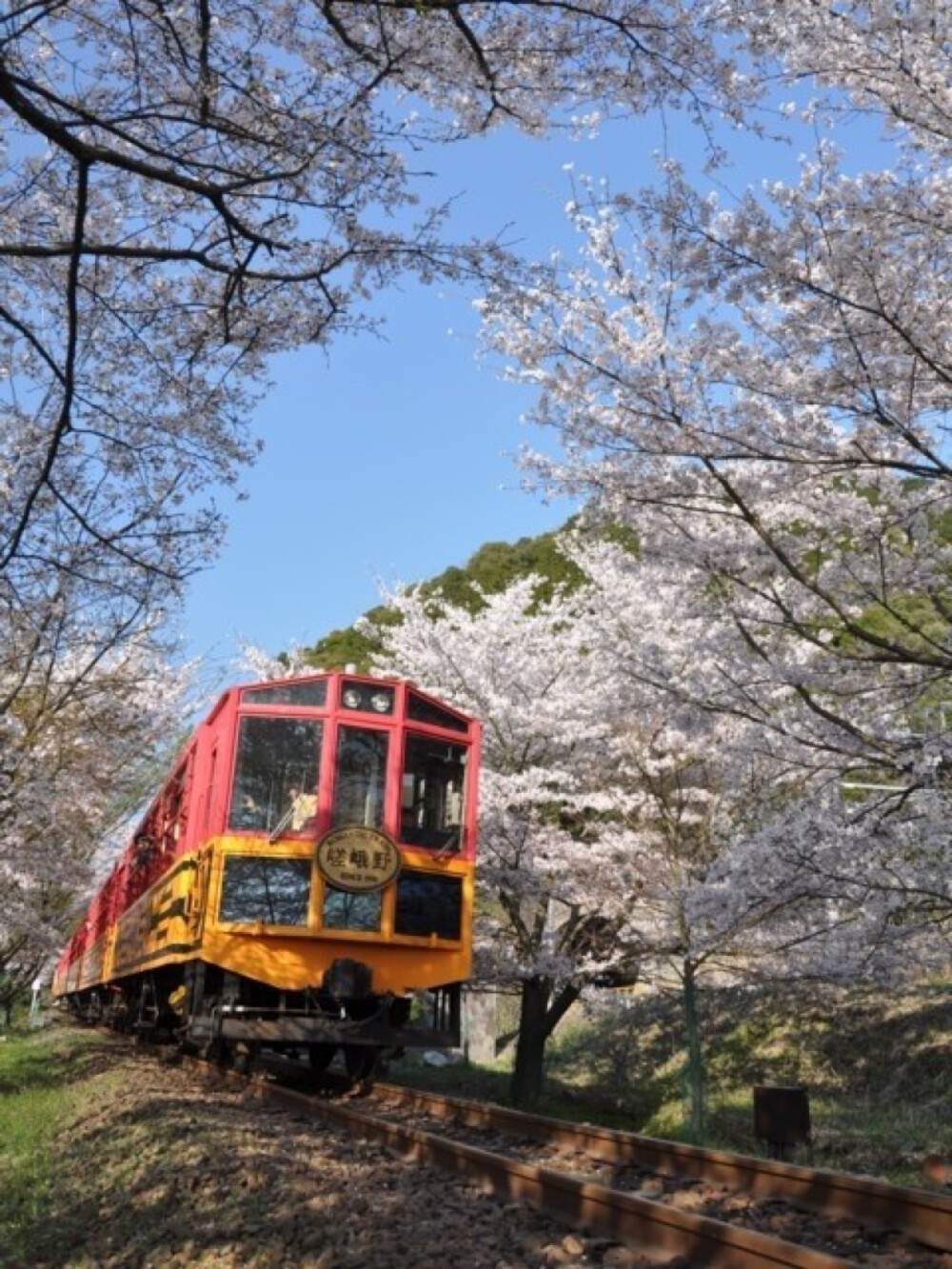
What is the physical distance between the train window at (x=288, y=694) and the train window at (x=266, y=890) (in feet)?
4.07

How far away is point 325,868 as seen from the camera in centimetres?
830

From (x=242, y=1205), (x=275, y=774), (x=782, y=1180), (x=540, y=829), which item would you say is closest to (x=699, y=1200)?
(x=782, y=1180)

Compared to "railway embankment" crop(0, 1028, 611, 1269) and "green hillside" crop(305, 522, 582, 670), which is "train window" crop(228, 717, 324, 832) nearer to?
"railway embankment" crop(0, 1028, 611, 1269)

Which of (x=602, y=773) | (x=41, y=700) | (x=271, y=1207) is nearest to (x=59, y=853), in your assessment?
(x=41, y=700)

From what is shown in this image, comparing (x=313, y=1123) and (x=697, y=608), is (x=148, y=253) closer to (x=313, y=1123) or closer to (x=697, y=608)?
(x=697, y=608)

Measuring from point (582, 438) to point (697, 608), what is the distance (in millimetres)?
1419

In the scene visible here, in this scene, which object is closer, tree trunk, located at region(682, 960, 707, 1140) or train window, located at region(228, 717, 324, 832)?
train window, located at region(228, 717, 324, 832)

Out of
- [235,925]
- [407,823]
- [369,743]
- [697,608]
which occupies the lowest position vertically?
Result: [235,925]

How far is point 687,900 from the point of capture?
9.16 m

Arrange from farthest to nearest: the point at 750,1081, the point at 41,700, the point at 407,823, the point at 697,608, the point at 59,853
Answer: the point at 59,853 → the point at 750,1081 → the point at 41,700 → the point at 407,823 → the point at 697,608

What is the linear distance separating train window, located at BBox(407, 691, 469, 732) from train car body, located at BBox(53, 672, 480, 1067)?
11 millimetres

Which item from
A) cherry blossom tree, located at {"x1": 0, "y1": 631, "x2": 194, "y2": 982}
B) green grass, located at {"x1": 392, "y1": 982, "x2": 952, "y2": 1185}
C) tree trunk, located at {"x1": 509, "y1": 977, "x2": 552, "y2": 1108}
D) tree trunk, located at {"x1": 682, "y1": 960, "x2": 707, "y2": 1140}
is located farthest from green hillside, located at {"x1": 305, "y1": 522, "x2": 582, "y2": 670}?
tree trunk, located at {"x1": 682, "y1": 960, "x2": 707, "y2": 1140}

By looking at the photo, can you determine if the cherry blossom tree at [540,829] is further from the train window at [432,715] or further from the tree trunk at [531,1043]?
the train window at [432,715]

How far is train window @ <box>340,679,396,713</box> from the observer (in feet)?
29.2
